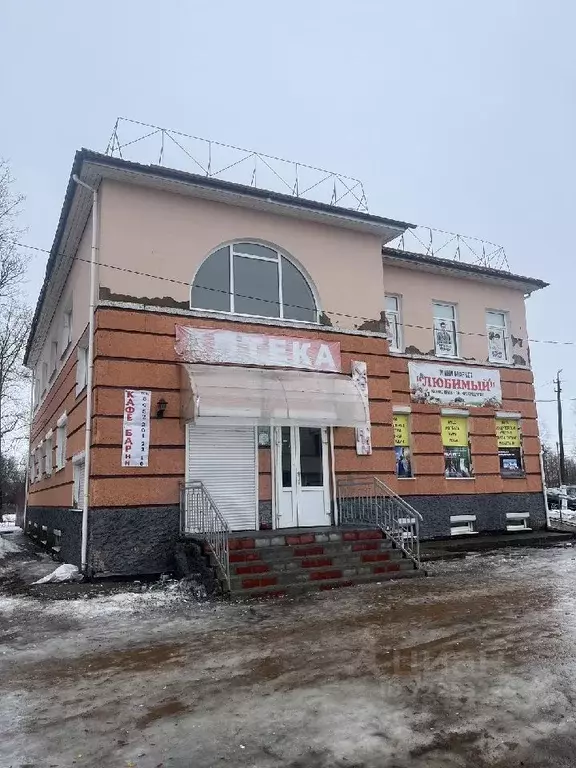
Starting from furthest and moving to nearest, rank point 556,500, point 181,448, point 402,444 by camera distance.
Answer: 1. point 556,500
2. point 402,444
3. point 181,448

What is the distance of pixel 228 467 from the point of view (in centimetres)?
1152

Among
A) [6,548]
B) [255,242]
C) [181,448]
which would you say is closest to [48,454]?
[6,548]

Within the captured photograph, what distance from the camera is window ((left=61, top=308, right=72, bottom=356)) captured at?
49.9 ft

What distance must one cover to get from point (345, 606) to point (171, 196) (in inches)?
330

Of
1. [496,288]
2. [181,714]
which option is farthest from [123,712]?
[496,288]

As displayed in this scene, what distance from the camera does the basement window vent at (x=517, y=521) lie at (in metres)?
16.3

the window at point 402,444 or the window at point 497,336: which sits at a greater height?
the window at point 497,336

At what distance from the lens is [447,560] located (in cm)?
1253

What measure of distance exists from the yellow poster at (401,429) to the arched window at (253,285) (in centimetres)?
408

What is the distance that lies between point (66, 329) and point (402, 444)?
9494 mm

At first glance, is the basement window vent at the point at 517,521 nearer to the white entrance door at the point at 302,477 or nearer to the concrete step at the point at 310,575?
the white entrance door at the point at 302,477

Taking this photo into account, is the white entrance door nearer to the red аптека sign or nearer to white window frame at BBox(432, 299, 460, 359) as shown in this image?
the red аптека sign

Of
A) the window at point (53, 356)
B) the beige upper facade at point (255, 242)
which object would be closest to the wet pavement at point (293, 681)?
the beige upper facade at point (255, 242)

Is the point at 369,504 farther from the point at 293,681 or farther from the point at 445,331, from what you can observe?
the point at 293,681
